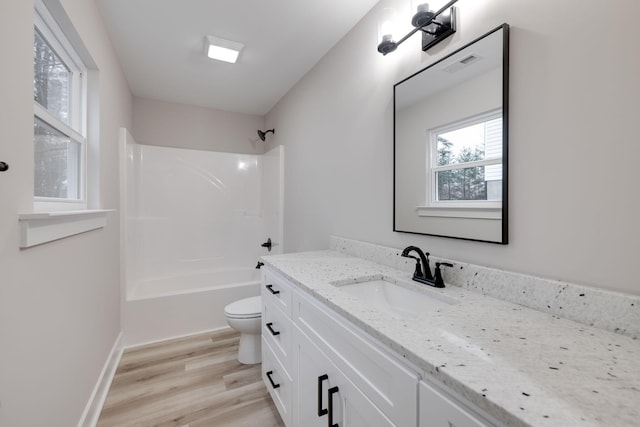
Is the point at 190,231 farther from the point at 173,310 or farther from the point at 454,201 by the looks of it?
the point at 454,201

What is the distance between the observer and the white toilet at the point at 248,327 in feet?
6.72

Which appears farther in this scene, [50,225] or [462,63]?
[462,63]

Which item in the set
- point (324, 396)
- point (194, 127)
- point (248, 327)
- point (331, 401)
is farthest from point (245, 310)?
point (194, 127)

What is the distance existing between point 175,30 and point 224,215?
2083 millimetres

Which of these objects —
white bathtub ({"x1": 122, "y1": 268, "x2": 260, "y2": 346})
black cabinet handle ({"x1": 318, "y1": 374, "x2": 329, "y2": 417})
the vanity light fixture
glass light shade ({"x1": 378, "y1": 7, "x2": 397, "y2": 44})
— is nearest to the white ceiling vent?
the vanity light fixture

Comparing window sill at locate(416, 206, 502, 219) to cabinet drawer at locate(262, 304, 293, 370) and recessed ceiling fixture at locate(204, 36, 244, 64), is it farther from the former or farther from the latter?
recessed ceiling fixture at locate(204, 36, 244, 64)

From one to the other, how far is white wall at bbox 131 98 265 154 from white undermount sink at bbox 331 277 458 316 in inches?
110

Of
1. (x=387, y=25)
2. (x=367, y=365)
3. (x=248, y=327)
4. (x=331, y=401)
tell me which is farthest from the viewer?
(x=248, y=327)

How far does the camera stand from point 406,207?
4.70 ft

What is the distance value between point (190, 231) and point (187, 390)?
192 cm

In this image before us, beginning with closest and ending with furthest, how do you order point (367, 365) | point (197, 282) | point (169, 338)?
point (367, 365) → point (169, 338) → point (197, 282)

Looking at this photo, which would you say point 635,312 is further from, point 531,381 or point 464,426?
point 464,426

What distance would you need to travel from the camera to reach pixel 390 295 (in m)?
1.30

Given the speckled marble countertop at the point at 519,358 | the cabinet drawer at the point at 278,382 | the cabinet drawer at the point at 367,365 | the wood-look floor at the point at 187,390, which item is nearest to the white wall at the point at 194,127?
the wood-look floor at the point at 187,390
